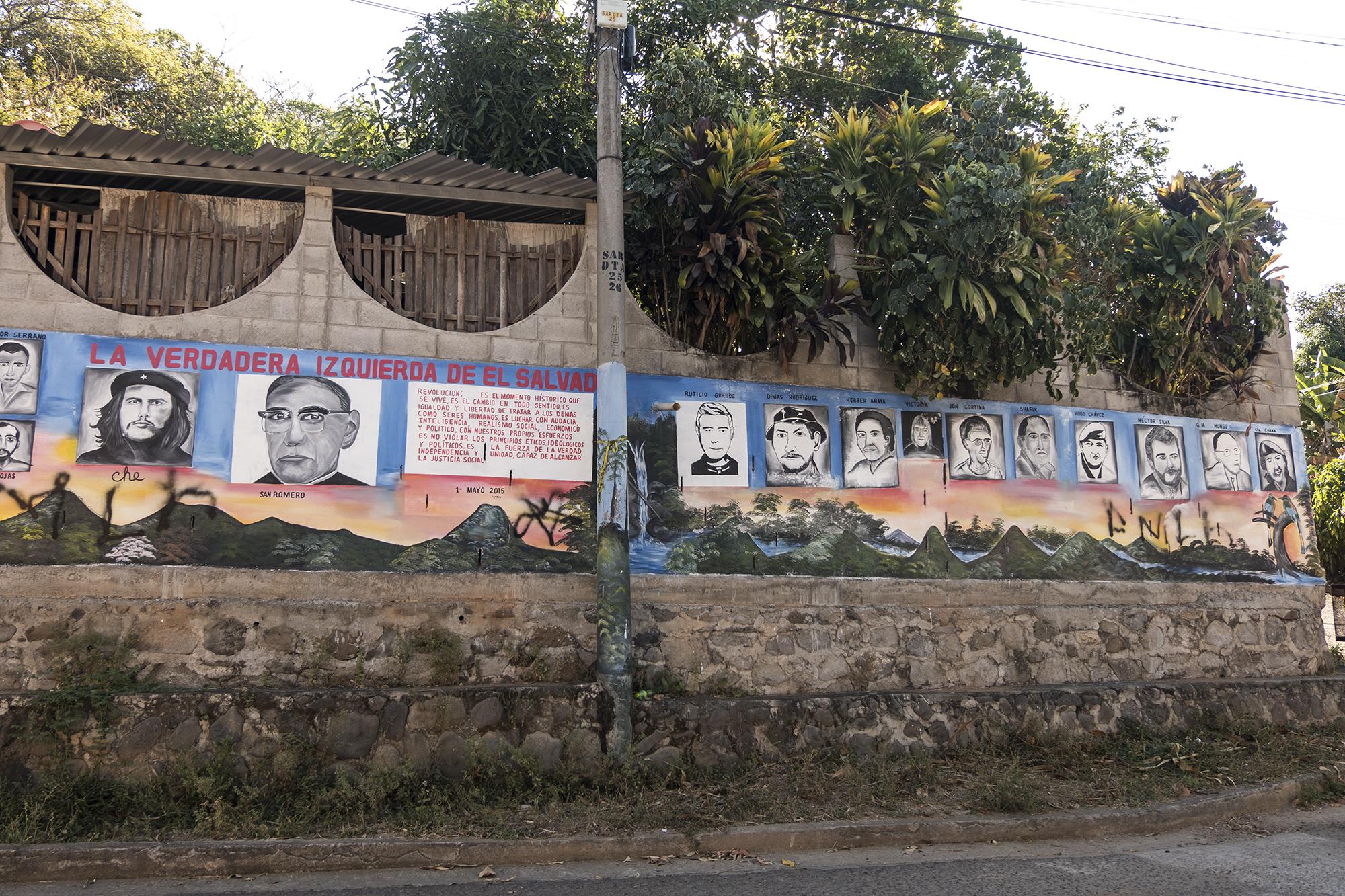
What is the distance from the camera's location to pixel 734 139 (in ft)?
26.7

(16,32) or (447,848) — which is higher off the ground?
(16,32)

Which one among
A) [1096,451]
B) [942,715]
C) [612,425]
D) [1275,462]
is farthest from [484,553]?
[1275,462]

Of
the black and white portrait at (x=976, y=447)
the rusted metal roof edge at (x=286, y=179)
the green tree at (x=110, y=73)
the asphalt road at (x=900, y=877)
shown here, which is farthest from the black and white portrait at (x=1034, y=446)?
the green tree at (x=110, y=73)

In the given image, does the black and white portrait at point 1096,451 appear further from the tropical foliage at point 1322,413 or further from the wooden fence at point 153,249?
the tropical foliage at point 1322,413

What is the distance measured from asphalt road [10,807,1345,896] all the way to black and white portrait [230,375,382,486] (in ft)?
9.50

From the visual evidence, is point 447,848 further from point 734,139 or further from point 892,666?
point 734,139

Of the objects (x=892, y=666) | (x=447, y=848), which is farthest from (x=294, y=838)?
(x=892, y=666)

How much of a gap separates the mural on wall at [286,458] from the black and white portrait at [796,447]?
1599 millimetres

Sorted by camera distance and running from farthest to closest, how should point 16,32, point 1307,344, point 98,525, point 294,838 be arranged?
point 1307,344 < point 16,32 < point 98,525 < point 294,838

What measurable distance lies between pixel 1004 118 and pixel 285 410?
21.6 ft

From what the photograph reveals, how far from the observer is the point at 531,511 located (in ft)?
24.9

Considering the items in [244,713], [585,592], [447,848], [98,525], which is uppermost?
[98,525]

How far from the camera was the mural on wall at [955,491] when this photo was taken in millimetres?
8039

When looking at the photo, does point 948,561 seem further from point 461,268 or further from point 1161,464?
point 461,268
